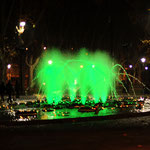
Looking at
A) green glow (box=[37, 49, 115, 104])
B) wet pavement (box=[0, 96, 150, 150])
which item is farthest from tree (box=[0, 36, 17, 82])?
green glow (box=[37, 49, 115, 104])

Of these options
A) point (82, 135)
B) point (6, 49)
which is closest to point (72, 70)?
point (6, 49)

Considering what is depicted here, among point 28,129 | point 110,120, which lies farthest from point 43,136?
point 110,120

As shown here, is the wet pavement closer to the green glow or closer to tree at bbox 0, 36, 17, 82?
tree at bbox 0, 36, 17, 82

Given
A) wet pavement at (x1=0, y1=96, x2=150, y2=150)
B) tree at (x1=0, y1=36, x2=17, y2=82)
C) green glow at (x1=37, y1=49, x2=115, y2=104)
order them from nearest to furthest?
1. wet pavement at (x1=0, y1=96, x2=150, y2=150)
2. tree at (x1=0, y1=36, x2=17, y2=82)
3. green glow at (x1=37, y1=49, x2=115, y2=104)

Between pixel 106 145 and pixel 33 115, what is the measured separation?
697 centimetres

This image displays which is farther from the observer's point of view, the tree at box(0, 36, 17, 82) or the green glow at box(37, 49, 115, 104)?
the green glow at box(37, 49, 115, 104)

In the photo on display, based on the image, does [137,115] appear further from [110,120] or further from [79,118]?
[79,118]

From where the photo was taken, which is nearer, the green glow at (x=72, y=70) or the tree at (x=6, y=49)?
the tree at (x=6, y=49)

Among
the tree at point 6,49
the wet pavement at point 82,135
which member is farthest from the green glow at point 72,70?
the wet pavement at point 82,135

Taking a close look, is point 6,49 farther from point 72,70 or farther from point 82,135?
point 72,70

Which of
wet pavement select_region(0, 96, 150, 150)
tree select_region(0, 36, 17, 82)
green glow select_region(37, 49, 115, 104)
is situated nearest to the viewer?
wet pavement select_region(0, 96, 150, 150)

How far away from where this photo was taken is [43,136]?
11039mm

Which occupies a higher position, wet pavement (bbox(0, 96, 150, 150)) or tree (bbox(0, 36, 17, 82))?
tree (bbox(0, 36, 17, 82))

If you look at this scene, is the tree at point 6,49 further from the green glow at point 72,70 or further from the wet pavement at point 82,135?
the green glow at point 72,70
